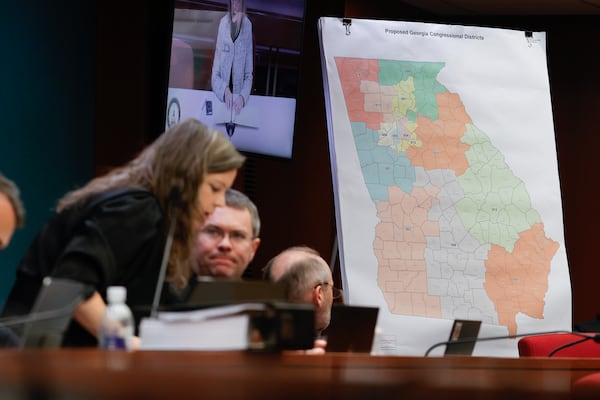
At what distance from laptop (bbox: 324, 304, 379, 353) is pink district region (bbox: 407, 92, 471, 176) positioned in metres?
1.63

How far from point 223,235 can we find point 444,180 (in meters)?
1.07

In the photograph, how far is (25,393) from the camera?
3.92 feet

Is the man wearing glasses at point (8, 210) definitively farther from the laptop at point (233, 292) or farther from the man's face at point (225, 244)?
the man's face at point (225, 244)

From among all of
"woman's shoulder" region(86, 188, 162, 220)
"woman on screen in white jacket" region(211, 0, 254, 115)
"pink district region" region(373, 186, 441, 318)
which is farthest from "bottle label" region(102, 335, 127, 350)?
"woman on screen in white jacket" region(211, 0, 254, 115)

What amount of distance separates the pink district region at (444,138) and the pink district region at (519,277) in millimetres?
357

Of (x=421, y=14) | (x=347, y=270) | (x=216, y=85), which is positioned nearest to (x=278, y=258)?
(x=347, y=270)

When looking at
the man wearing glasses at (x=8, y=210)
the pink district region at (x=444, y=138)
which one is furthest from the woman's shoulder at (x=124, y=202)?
the pink district region at (x=444, y=138)

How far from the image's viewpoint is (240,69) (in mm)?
5395

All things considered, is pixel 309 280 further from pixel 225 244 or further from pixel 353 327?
pixel 353 327

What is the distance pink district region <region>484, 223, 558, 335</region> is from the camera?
13.8 ft

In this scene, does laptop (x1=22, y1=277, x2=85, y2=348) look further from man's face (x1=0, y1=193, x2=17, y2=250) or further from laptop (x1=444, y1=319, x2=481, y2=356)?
laptop (x1=444, y1=319, x2=481, y2=356)

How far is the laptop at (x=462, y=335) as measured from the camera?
3201 mm

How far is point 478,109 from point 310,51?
1961 mm

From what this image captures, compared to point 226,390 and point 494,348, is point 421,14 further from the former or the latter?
point 226,390
